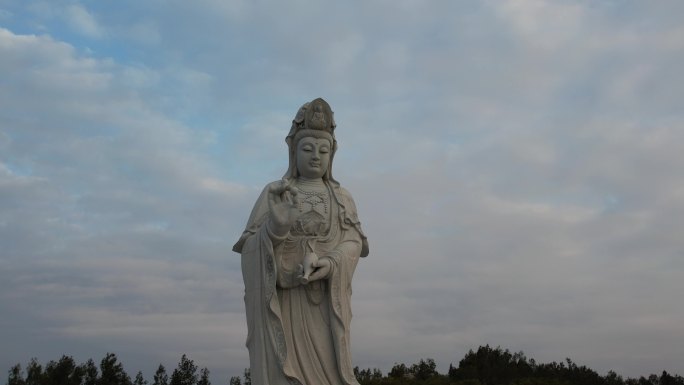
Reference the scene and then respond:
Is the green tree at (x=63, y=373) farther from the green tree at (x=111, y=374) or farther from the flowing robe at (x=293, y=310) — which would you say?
the flowing robe at (x=293, y=310)

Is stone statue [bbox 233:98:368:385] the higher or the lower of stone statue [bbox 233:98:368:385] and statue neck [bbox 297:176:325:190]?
the lower

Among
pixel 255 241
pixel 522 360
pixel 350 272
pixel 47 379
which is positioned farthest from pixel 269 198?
pixel 47 379

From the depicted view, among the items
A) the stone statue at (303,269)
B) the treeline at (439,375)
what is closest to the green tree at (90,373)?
the treeline at (439,375)

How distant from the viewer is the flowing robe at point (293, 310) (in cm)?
977

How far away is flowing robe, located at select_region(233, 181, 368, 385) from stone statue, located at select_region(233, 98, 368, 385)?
12 millimetres

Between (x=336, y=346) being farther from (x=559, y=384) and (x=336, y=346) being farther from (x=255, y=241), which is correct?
(x=559, y=384)

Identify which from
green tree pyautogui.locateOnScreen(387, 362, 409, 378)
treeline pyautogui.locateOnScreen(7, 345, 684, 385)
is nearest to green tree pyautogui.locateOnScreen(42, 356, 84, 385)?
treeline pyautogui.locateOnScreen(7, 345, 684, 385)

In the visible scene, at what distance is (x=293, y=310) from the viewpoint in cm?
1012

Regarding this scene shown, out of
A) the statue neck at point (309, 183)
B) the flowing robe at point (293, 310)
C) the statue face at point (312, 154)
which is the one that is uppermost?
the statue face at point (312, 154)

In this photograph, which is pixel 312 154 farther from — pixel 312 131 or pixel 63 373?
pixel 63 373

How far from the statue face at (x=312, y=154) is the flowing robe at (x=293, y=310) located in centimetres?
74

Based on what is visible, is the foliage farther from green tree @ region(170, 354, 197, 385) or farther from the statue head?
the statue head

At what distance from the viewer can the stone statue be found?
980 cm

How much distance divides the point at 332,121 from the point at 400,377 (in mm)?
23370
